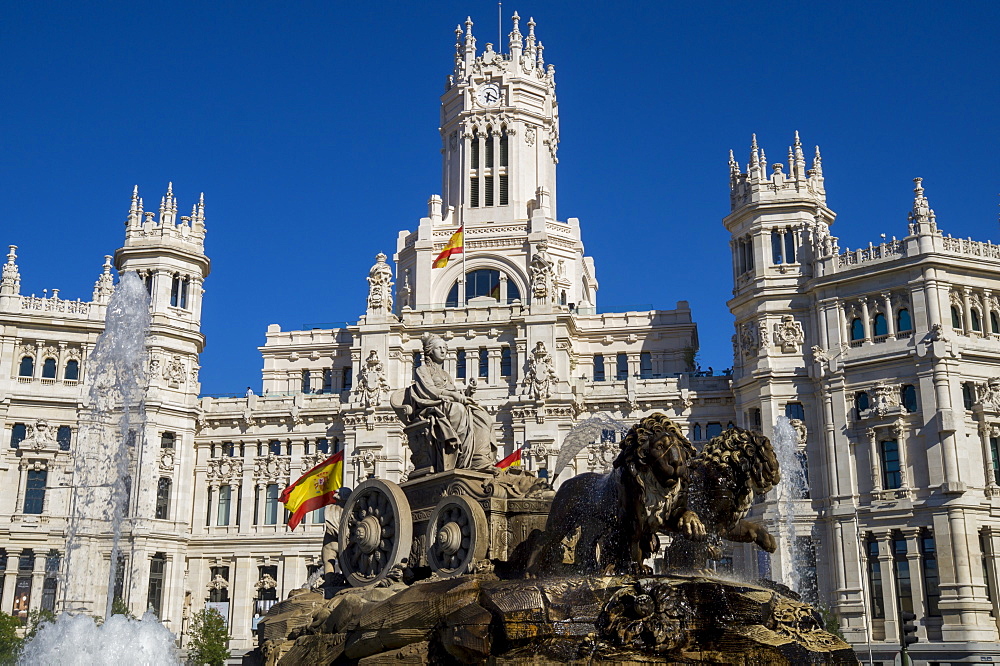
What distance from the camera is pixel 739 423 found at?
5684 centimetres

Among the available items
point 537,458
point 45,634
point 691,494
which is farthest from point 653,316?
point 691,494

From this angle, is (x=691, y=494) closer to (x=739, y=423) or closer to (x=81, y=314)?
(x=739, y=423)

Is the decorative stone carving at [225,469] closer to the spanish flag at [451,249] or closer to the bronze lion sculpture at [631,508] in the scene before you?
the spanish flag at [451,249]

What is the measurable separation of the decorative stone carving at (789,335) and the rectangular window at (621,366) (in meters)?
11.0

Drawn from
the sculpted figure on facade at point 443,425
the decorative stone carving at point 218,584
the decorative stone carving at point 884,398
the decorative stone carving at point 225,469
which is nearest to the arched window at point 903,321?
the decorative stone carving at point 884,398

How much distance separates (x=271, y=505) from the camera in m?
62.3

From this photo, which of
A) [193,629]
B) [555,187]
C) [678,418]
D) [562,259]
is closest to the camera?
[193,629]

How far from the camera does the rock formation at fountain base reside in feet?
41.3

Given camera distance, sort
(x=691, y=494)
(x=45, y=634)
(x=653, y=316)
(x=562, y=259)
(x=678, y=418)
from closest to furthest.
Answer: (x=691, y=494) < (x=45, y=634) < (x=678, y=418) < (x=653, y=316) < (x=562, y=259)

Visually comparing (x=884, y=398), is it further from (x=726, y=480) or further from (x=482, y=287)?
(x=726, y=480)

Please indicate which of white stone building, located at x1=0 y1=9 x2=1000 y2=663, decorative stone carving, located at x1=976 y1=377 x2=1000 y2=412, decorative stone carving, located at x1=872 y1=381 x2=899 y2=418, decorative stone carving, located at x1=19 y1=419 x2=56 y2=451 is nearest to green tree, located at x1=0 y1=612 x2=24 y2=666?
white stone building, located at x1=0 y1=9 x2=1000 y2=663

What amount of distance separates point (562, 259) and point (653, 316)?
947 centimetres

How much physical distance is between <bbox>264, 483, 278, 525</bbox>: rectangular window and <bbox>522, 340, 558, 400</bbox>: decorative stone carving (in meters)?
15.5

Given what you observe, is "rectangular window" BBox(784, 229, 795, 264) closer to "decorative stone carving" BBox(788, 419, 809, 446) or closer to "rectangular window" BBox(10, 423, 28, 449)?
"decorative stone carving" BBox(788, 419, 809, 446)
